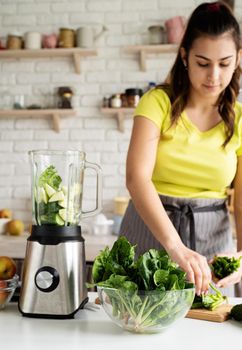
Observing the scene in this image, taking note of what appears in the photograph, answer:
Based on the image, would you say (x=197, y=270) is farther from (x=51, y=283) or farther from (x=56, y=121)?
(x=56, y=121)

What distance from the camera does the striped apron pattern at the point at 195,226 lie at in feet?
5.14

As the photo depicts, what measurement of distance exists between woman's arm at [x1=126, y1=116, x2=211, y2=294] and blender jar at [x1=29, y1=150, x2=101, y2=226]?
208 millimetres

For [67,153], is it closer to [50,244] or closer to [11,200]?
[50,244]

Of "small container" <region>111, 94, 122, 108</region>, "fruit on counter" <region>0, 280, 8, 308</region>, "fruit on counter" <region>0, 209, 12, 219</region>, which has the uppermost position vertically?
"small container" <region>111, 94, 122, 108</region>

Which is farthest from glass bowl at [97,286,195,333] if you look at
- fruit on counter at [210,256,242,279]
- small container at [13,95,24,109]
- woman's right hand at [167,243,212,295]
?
small container at [13,95,24,109]

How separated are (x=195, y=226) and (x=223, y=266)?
40 cm

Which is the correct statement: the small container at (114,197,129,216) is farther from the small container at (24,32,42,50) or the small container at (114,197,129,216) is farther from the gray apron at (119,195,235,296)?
the gray apron at (119,195,235,296)

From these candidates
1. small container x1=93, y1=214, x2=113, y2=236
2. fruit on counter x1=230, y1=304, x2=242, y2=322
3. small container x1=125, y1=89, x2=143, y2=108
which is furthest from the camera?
small container x1=125, y1=89, x2=143, y2=108

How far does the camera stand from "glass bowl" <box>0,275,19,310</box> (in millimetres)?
1104

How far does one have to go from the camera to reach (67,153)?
3.76ft

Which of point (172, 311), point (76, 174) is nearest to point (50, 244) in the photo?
point (76, 174)

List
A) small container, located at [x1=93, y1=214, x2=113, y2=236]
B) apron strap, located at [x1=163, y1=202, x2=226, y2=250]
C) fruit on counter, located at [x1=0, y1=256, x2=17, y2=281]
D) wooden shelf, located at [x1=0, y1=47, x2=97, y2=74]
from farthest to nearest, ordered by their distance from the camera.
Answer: wooden shelf, located at [x1=0, y1=47, x2=97, y2=74], small container, located at [x1=93, y1=214, x2=113, y2=236], apron strap, located at [x1=163, y1=202, x2=226, y2=250], fruit on counter, located at [x1=0, y1=256, x2=17, y2=281]

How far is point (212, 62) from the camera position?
4.74 feet

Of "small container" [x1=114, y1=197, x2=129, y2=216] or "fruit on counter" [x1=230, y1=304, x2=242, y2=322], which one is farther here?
"small container" [x1=114, y1=197, x2=129, y2=216]
